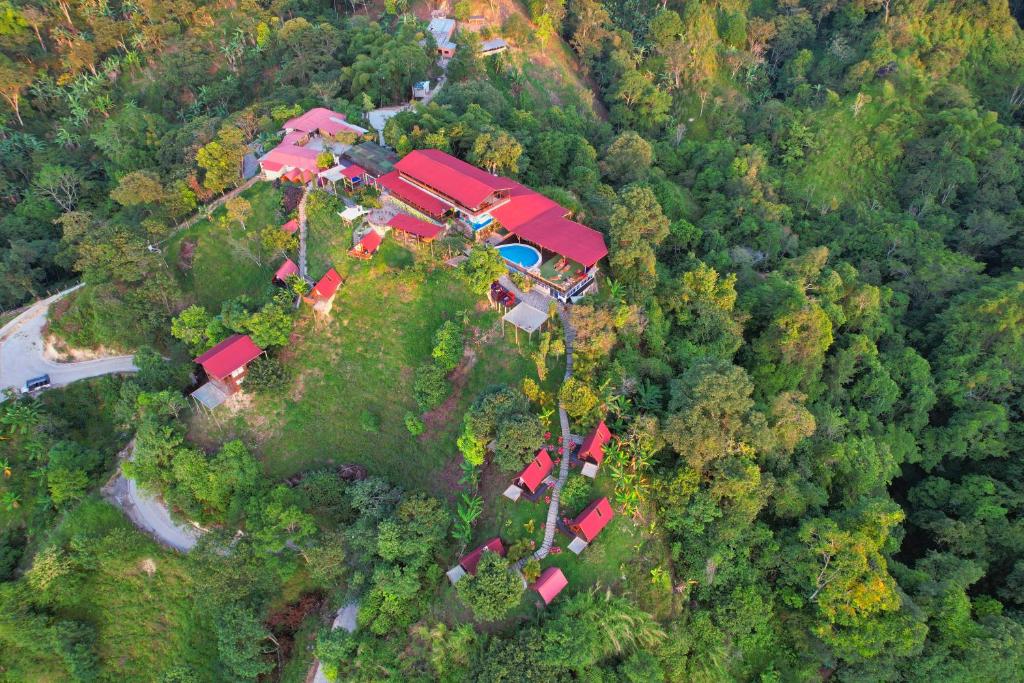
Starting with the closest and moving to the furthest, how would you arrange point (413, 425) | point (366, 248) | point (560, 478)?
point (560, 478) → point (413, 425) → point (366, 248)

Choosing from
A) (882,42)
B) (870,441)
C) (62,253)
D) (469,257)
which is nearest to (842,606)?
(870,441)

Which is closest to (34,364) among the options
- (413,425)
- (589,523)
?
(413,425)

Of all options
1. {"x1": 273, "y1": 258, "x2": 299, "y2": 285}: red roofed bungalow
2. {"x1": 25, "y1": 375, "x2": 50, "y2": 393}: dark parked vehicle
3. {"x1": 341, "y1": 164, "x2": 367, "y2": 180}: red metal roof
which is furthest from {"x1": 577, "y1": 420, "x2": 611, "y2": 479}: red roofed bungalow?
{"x1": 25, "y1": 375, "x2": 50, "y2": 393}: dark parked vehicle

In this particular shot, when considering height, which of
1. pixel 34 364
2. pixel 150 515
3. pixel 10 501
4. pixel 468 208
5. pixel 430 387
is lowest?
pixel 10 501

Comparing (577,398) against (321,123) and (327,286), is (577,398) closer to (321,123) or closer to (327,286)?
(327,286)

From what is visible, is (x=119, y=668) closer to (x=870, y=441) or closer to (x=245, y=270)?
(x=245, y=270)
